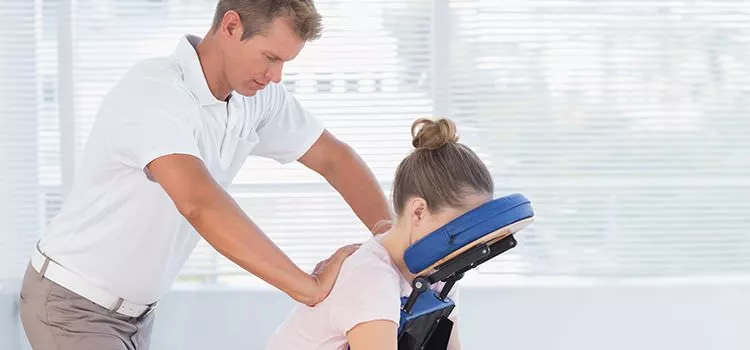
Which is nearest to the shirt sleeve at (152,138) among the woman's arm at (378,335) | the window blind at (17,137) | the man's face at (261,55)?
the man's face at (261,55)

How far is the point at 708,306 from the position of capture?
3990 millimetres

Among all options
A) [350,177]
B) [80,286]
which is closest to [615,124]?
[350,177]

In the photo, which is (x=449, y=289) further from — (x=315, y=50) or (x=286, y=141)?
(x=315, y=50)

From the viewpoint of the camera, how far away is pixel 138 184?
227 cm

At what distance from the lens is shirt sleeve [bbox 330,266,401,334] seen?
1.83 metres

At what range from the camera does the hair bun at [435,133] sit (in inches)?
78.6

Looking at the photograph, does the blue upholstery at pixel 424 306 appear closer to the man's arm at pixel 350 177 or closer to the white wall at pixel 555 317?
the man's arm at pixel 350 177

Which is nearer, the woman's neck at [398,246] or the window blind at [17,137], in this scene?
the woman's neck at [398,246]

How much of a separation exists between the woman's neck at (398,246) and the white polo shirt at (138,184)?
0.42 meters

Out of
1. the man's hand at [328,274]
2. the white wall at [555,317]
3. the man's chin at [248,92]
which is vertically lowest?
the white wall at [555,317]

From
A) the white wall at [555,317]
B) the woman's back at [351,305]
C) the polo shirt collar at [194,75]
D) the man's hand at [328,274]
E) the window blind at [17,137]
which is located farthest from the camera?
the white wall at [555,317]

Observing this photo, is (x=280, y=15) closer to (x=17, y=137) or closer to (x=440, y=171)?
(x=440, y=171)

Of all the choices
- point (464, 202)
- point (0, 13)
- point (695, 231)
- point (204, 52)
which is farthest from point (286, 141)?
point (695, 231)

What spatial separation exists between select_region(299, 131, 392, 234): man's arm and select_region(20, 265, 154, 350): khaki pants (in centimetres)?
57
